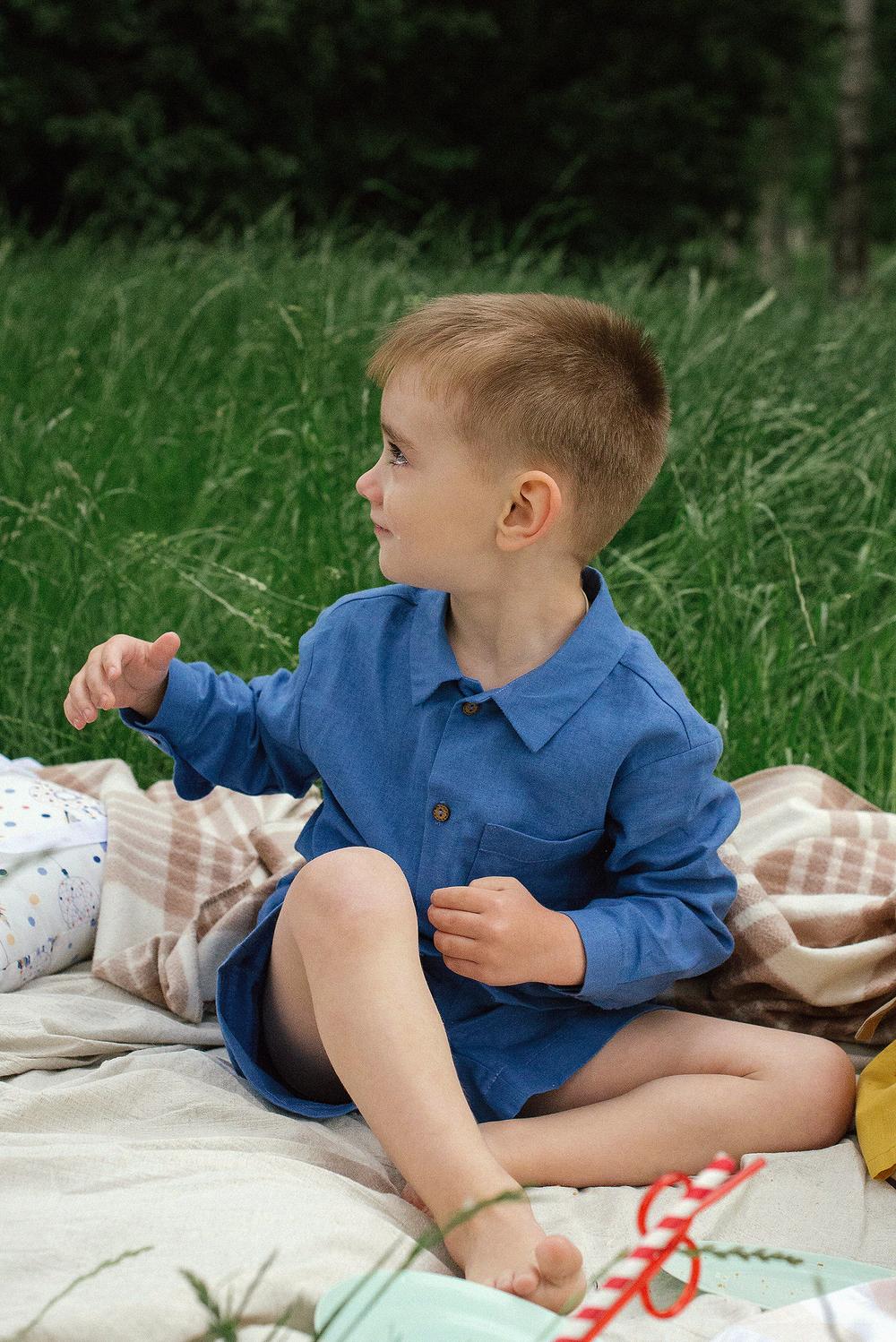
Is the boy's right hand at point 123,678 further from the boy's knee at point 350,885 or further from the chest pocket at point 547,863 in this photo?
the chest pocket at point 547,863

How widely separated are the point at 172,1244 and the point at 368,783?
2.06 feet

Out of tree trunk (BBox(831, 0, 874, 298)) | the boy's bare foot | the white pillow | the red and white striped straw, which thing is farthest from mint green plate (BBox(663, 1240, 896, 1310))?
tree trunk (BBox(831, 0, 874, 298))

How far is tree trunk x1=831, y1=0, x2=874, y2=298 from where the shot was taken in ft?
28.7

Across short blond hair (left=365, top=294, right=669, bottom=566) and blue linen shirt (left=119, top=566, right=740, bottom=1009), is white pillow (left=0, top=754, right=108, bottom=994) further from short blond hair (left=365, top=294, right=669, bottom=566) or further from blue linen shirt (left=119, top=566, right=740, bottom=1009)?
short blond hair (left=365, top=294, right=669, bottom=566)

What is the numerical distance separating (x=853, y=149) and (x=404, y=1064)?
8547 millimetres

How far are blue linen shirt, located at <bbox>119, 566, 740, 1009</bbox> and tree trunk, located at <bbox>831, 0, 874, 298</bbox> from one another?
754 cm

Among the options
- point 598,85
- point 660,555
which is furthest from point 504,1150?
point 598,85

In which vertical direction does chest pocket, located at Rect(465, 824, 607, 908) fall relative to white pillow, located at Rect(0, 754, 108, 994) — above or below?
above

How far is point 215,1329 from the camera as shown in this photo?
33.6 inches

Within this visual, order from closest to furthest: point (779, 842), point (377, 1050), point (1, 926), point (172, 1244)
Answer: point (172, 1244), point (377, 1050), point (1, 926), point (779, 842)

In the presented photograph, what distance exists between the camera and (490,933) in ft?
5.19

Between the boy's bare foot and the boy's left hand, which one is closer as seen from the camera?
the boy's bare foot

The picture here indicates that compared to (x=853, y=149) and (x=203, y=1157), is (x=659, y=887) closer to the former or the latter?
(x=203, y=1157)

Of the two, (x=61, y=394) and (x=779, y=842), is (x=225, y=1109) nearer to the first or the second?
(x=779, y=842)
